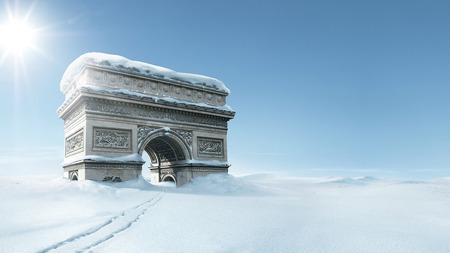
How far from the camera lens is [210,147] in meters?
18.9

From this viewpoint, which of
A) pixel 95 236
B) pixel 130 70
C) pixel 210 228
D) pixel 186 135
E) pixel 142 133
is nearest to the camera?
pixel 95 236

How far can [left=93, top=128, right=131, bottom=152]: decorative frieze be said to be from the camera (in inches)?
592

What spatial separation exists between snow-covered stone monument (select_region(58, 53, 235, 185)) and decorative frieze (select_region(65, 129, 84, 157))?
49 mm

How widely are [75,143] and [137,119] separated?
3465 mm

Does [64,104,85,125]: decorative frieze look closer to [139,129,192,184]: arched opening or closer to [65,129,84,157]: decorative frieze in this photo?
[65,129,84,157]: decorative frieze

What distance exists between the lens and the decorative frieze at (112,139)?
1503 cm

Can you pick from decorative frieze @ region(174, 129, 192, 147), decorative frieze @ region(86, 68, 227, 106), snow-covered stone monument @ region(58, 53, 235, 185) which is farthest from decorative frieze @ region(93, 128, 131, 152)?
decorative frieze @ region(174, 129, 192, 147)

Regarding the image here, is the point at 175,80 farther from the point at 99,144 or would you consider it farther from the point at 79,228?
the point at 79,228

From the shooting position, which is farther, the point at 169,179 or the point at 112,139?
the point at 169,179

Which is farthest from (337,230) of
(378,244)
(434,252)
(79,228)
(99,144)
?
(99,144)

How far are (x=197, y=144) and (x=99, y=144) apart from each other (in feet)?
17.9

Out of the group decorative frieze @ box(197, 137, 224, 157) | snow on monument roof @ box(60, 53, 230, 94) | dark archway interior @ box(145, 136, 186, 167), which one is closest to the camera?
snow on monument roof @ box(60, 53, 230, 94)

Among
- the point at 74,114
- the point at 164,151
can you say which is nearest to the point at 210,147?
the point at 164,151

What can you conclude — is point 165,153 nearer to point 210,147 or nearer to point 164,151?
point 164,151
